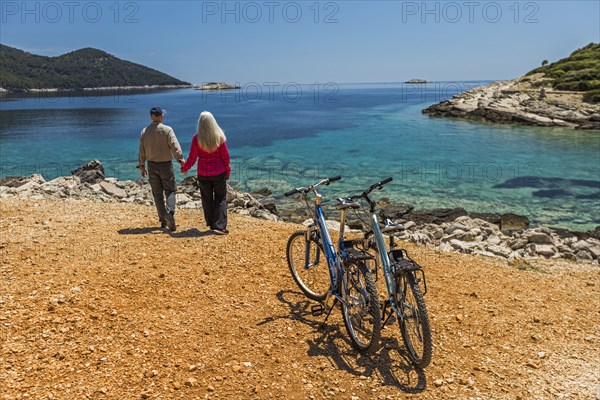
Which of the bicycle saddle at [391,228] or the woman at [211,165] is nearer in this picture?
the bicycle saddle at [391,228]

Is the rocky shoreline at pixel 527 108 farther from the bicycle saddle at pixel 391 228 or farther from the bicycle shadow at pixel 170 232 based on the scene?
the bicycle saddle at pixel 391 228

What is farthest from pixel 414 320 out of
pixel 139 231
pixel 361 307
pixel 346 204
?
pixel 139 231

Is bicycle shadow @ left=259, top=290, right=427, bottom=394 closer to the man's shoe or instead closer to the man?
the man's shoe

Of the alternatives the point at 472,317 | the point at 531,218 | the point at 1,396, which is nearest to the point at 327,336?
the point at 472,317

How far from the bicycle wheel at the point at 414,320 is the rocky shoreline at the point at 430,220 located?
687cm

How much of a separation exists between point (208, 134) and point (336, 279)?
453cm

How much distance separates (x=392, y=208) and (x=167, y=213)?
43.7 ft

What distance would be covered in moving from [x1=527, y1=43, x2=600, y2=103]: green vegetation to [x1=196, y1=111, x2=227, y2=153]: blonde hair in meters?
71.8

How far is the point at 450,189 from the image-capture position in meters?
25.7

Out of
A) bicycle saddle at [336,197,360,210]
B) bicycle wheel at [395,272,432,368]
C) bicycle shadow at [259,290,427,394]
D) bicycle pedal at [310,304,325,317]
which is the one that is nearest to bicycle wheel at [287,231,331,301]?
bicycle pedal at [310,304,325,317]

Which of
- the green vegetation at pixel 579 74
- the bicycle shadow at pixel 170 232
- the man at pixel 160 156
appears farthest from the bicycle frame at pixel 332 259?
the green vegetation at pixel 579 74

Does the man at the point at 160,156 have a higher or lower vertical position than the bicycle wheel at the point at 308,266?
higher

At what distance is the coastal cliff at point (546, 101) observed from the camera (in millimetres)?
60688

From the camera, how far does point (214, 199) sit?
9.53m
